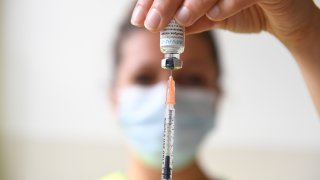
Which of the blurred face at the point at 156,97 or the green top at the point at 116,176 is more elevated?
the blurred face at the point at 156,97

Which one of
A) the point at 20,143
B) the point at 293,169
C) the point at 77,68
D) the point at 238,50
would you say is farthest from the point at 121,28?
the point at 293,169

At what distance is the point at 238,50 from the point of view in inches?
73.1

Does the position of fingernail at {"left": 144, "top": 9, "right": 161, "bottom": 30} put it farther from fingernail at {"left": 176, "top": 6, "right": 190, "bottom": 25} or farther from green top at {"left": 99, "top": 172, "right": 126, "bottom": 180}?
green top at {"left": 99, "top": 172, "right": 126, "bottom": 180}

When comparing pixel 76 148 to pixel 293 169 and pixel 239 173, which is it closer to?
pixel 239 173

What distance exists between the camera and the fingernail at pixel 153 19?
66 centimetres

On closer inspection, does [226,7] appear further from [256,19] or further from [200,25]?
[256,19]

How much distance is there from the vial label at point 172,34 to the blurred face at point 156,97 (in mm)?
889

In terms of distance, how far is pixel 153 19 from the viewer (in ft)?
2.18

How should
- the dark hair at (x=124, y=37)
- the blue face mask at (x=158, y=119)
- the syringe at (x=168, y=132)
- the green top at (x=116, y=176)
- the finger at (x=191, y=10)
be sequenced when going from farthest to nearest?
the green top at (x=116, y=176) → the dark hair at (x=124, y=37) → the blue face mask at (x=158, y=119) → the syringe at (x=168, y=132) → the finger at (x=191, y=10)

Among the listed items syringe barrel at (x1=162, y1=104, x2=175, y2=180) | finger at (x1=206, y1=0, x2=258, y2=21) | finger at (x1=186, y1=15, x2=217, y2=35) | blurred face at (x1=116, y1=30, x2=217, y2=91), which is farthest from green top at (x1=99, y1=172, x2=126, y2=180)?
finger at (x1=206, y1=0, x2=258, y2=21)

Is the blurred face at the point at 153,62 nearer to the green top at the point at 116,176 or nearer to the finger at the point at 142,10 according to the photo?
the green top at the point at 116,176

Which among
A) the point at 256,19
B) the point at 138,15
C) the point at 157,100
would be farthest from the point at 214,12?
the point at 157,100

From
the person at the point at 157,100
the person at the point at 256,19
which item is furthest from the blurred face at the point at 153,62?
the person at the point at 256,19

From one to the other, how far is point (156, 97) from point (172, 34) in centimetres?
92
